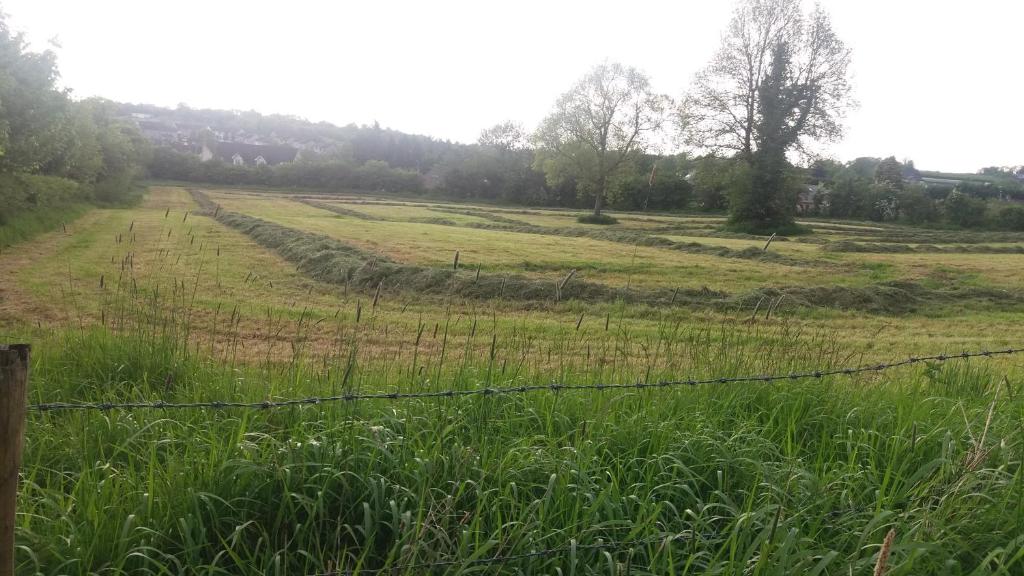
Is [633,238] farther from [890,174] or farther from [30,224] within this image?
[890,174]

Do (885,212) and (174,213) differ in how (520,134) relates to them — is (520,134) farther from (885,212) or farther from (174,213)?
(174,213)

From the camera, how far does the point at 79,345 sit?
5.66 m

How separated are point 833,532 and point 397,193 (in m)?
84.2

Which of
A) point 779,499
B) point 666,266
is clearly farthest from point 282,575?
point 666,266

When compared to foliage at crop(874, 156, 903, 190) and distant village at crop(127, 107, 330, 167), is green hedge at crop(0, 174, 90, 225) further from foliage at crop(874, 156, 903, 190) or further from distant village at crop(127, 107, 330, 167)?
distant village at crop(127, 107, 330, 167)

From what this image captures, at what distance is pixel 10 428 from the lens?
2113 millimetres

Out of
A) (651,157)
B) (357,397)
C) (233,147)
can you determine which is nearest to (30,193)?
(357,397)

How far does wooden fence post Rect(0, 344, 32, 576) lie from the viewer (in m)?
2.05

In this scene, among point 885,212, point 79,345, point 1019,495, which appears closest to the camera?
point 1019,495

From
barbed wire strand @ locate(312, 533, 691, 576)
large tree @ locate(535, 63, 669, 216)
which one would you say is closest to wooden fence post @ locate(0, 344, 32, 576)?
barbed wire strand @ locate(312, 533, 691, 576)

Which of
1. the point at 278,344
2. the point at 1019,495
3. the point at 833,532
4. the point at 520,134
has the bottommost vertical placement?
the point at 278,344

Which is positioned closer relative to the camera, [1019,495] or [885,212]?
[1019,495]

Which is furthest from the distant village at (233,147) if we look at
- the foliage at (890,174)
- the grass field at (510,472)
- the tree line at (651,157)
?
the grass field at (510,472)

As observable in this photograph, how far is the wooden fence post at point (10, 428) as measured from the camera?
2053 mm
